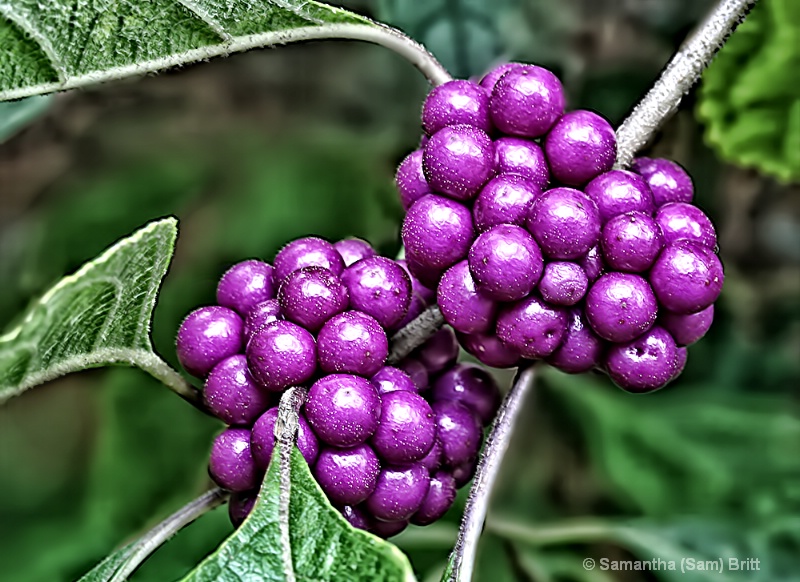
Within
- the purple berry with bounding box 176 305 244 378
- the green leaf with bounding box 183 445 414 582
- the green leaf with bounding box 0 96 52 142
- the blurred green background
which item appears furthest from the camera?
the blurred green background

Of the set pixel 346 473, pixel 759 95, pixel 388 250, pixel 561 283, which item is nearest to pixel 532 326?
pixel 561 283

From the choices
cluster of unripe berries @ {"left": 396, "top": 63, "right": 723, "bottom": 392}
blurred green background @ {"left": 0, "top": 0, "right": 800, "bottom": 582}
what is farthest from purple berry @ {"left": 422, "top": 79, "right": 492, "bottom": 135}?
blurred green background @ {"left": 0, "top": 0, "right": 800, "bottom": 582}

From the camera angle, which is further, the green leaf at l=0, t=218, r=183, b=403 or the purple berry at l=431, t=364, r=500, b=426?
the purple berry at l=431, t=364, r=500, b=426

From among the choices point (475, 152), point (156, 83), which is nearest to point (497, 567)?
point (475, 152)

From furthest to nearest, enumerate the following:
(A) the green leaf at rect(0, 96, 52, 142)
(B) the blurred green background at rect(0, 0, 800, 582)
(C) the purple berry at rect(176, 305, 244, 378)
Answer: (B) the blurred green background at rect(0, 0, 800, 582) < (A) the green leaf at rect(0, 96, 52, 142) < (C) the purple berry at rect(176, 305, 244, 378)

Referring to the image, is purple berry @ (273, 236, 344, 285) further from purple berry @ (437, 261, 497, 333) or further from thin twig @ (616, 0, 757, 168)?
thin twig @ (616, 0, 757, 168)
